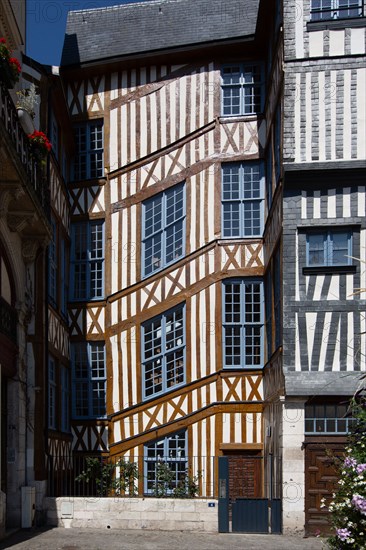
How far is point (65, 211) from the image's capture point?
61.1 ft

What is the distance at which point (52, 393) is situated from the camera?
55.6 ft

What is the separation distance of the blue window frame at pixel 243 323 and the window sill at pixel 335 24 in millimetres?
5022

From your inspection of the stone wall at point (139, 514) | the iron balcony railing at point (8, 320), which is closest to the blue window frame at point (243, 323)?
the stone wall at point (139, 514)

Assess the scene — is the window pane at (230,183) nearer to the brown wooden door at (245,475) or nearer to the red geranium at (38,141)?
the red geranium at (38,141)

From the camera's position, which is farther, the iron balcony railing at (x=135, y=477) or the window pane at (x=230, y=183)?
the window pane at (x=230, y=183)

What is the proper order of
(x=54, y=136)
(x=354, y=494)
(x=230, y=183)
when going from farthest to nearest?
(x=230, y=183) < (x=54, y=136) < (x=354, y=494)

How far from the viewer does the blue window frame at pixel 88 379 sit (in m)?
18.6

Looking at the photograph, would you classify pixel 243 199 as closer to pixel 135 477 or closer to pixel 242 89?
pixel 242 89

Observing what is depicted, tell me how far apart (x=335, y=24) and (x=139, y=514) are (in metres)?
8.20

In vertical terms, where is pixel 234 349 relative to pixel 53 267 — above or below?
below

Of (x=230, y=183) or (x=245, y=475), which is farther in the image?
(x=230, y=183)

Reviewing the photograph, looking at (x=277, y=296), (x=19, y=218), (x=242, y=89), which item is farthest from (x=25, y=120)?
(x=242, y=89)

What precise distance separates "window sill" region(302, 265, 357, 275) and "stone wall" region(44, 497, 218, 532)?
3859 mm

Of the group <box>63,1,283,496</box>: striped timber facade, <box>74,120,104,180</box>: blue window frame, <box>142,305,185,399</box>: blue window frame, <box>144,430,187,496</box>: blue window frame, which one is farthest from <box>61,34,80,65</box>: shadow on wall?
<box>144,430,187,496</box>: blue window frame
